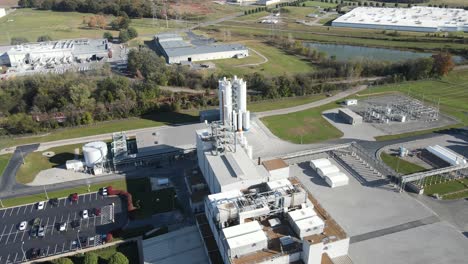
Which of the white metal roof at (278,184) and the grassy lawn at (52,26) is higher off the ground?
the grassy lawn at (52,26)

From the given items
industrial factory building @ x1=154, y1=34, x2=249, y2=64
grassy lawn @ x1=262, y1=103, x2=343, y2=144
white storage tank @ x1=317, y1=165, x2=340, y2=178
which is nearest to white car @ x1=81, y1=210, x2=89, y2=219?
white storage tank @ x1=317, y1=165, x2=340, y2=178

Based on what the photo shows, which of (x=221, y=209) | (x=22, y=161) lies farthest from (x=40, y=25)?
(x=221, y=209)

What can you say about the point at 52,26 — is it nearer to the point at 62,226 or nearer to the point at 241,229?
the point at 62,226

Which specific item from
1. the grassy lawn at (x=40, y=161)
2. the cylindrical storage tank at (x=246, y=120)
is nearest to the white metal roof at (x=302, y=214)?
the cylindrical storage tank at (x=246, y=120)

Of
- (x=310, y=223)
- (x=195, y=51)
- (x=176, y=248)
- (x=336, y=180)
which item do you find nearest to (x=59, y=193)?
(x=176, y=248)

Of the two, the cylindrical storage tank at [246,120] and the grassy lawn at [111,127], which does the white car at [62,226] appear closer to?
the grassy lawn at [111,127]

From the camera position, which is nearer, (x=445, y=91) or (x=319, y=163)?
(x=319, y=163)
